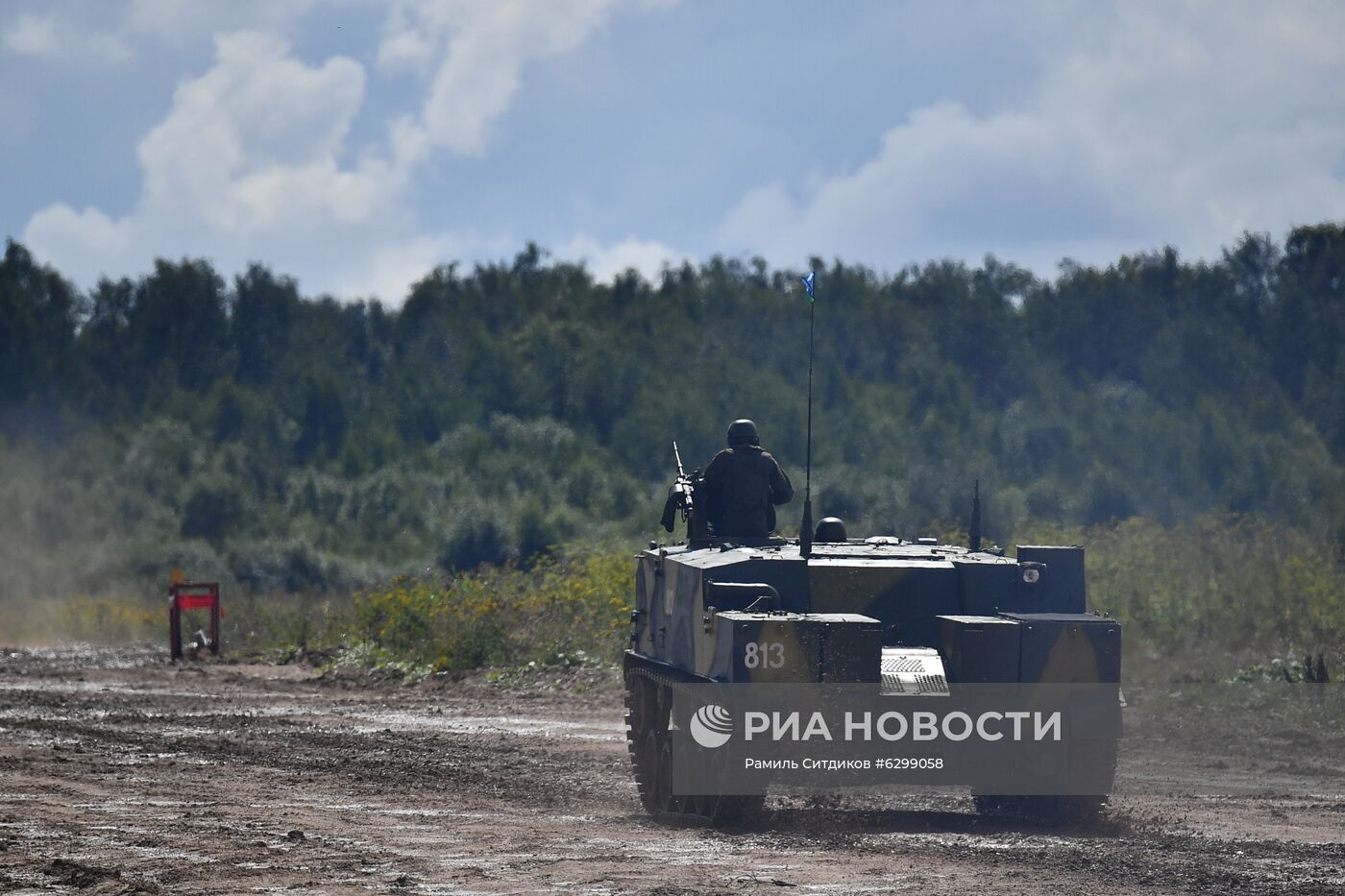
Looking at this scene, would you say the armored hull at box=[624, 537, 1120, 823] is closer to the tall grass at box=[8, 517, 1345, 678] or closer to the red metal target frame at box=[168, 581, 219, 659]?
the tall grass at box=[8, 517, 1345, 678]

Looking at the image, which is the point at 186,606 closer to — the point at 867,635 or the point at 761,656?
the point at 761,656

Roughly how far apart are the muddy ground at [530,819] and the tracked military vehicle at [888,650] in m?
0.35

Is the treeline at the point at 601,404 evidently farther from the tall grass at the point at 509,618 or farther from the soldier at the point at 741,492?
the soldier at the point at 741,492

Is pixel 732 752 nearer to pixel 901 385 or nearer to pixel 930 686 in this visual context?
pixel 930 686

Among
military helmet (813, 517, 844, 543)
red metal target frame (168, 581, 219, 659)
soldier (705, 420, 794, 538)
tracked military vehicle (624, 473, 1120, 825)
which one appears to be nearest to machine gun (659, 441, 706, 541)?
soldier (705, 420, 794, 538)

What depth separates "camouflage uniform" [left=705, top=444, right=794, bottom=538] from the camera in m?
14.1

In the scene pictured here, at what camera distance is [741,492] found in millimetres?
14141

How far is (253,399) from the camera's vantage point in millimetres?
59281

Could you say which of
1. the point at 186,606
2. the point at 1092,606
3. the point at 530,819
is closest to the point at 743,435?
the point at 530,819

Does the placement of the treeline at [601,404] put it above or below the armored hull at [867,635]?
above

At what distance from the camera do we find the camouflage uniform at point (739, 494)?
14.1 metres

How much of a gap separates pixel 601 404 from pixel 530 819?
49292mm

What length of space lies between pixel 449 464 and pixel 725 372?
9391mm

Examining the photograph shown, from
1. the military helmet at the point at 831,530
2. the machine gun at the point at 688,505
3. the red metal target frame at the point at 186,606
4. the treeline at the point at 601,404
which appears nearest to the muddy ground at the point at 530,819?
the military helmet at the point at 831,530
